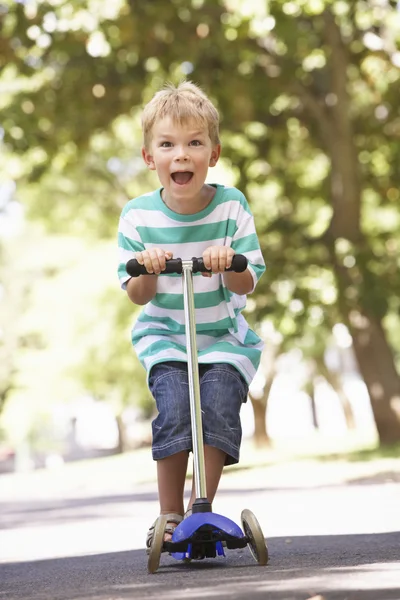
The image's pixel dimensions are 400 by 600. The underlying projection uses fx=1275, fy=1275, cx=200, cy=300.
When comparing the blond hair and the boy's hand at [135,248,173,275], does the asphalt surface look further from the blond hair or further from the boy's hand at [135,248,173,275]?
the blond hair

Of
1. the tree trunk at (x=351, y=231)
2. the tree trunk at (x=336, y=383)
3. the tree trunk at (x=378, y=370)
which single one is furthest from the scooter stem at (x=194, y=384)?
the tree trunk at (x=336, y=383)

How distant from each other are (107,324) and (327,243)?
986 centimetres

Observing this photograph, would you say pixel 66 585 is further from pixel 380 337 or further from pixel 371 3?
pixel 380 337

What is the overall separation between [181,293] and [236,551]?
1478 mm

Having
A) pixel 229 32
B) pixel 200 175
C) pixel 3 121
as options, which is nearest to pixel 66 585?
pixel 200 175

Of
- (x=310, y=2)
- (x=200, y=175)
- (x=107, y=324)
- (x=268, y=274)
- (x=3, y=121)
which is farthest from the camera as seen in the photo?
(x=107, y=324)

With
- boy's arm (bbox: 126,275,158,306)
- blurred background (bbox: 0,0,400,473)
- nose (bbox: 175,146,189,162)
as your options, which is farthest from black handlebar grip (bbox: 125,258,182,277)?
blurred background (bbox: 0,0,400,473)

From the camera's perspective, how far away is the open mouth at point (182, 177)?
5246 millimetres

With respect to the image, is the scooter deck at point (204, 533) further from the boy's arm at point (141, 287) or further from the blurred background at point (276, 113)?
the blurred background at point (276, 113)

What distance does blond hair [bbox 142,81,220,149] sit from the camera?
17.2ft

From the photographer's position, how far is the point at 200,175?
206 inches

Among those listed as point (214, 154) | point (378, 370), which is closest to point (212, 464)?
point (214, 154)

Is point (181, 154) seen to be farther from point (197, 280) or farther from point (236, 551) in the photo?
point (236, 551)

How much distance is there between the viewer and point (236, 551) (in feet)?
20.0
